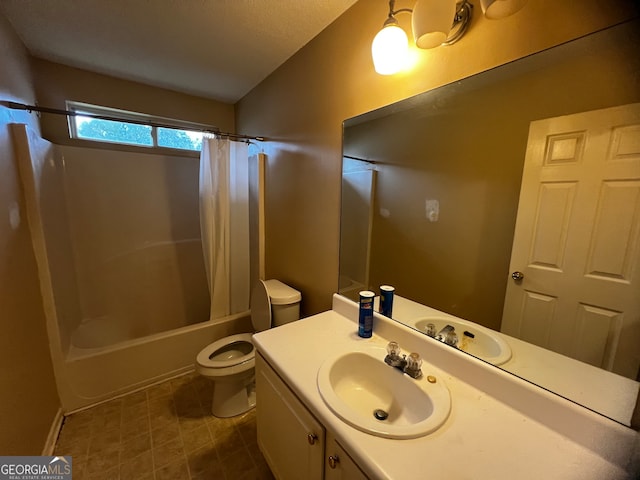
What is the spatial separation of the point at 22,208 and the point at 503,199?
2240mm

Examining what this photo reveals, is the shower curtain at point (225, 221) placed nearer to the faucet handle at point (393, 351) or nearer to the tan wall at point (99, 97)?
the tan wall at point (99, 97)

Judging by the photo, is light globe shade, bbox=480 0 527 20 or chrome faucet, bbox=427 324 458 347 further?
chrome faucet, bbox=427 324 458 347

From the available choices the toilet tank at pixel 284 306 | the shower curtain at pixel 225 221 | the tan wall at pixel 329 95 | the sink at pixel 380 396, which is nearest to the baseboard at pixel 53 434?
the shower curtain at pixel 225 221

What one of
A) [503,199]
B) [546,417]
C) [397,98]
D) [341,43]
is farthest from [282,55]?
[546,417]

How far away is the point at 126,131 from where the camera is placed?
7.17 ft

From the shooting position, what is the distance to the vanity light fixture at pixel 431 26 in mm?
A: 690

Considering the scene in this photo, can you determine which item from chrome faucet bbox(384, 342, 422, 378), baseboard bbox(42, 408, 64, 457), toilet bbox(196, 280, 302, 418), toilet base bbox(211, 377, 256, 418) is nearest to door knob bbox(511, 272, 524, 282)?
chrome faucet bbox(384, 342, 422, 378)

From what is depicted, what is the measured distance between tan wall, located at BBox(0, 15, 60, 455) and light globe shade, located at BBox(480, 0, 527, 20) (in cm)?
197

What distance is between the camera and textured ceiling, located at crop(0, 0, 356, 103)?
1.24 meters

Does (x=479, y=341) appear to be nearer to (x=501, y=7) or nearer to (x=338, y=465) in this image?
(x=338, y=465)

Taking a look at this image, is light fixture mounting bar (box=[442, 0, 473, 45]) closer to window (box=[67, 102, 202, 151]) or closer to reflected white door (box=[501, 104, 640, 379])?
reflected white door (box=[501, 104, 640, 379])

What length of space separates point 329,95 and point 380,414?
5.01 feet

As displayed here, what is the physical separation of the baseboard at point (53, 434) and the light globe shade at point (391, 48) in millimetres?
2451

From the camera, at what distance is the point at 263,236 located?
2.10 meters
